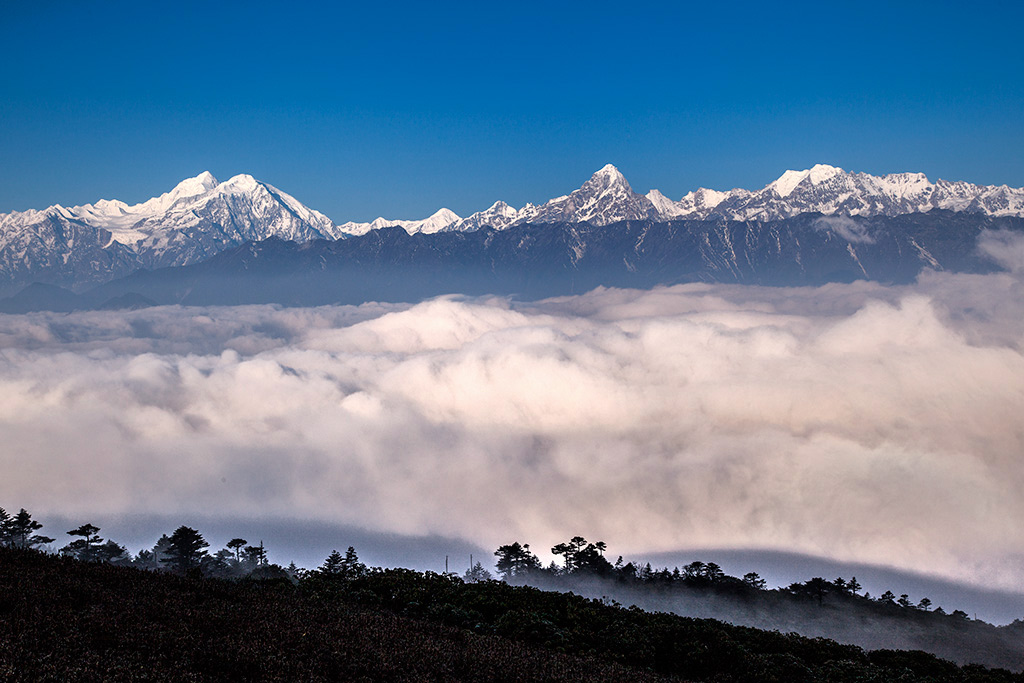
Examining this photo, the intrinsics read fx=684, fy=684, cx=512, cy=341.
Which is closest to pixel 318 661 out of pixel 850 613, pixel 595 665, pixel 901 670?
pixel 595 665

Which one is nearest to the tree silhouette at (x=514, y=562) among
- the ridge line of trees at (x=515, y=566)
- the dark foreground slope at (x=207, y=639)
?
the ridge line of trees at (x=515, y=566)

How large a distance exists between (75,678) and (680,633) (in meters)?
40.3

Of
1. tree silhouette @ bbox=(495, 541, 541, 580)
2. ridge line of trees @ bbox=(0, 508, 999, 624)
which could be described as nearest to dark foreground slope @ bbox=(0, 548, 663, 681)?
ridge line of trees @ bbox=(0, 508, 999, 624)

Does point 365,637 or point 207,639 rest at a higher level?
point 207,639

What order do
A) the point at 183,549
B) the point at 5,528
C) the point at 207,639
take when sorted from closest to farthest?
the point at 207,639, the point at 5,528, the point at 183,549

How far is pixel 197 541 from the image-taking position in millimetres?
109812

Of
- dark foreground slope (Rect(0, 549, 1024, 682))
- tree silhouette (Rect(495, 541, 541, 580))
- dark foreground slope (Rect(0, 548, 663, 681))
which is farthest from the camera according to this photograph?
tree silhouette (Rect(495, 541, 541, 580))

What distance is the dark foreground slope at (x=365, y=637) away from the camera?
30219mm

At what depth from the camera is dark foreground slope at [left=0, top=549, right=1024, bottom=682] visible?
99.1 feet

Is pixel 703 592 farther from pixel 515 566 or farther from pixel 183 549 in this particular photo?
pixel 183 549

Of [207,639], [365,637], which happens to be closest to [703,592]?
[365,637]

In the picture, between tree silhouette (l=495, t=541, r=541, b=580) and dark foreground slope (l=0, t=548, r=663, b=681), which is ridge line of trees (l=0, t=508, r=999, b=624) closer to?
tree silhouette (l=495, t=541, r=541, b=580)

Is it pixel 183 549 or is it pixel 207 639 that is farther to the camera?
pixel 183 549

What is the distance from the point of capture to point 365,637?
37750 mm
